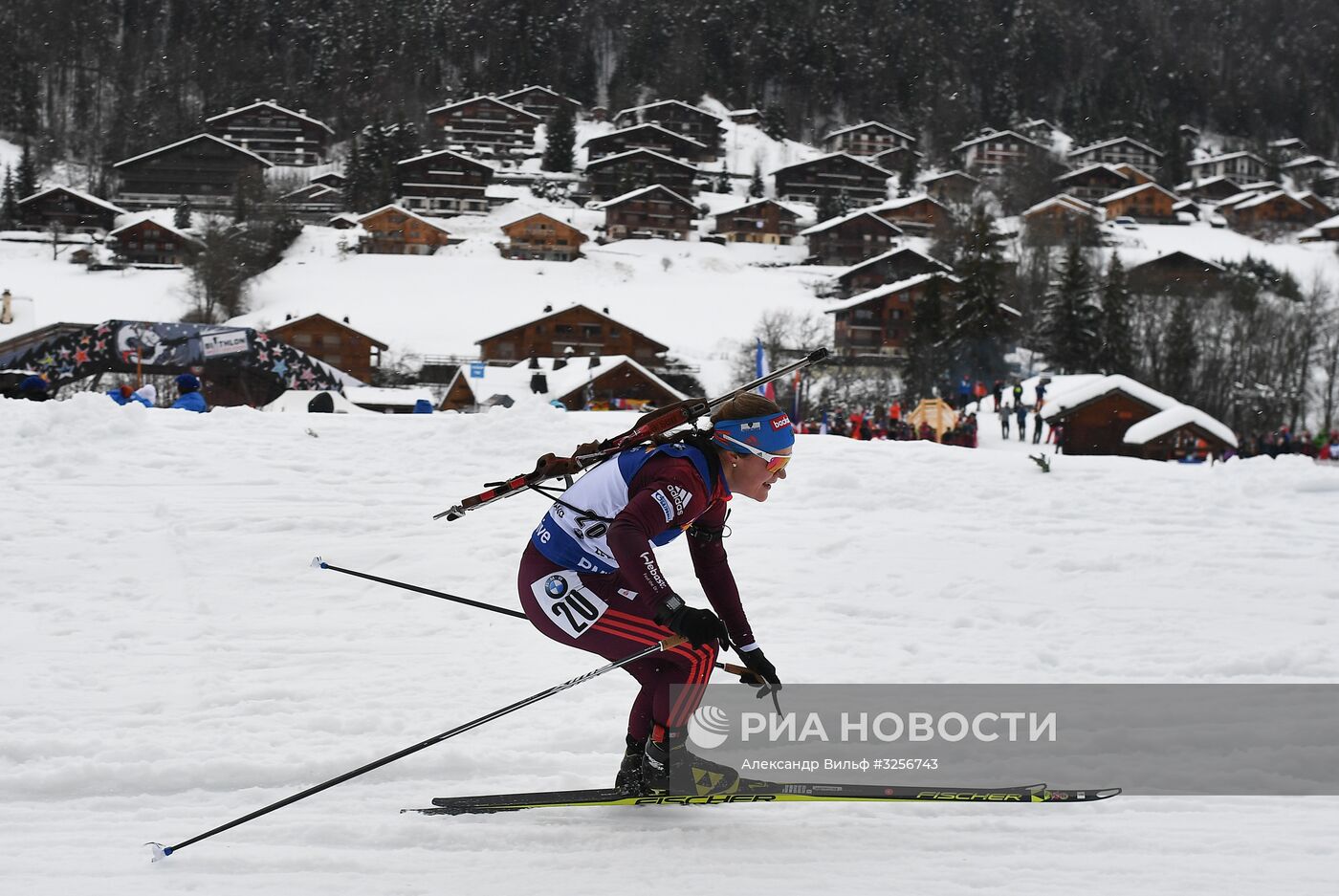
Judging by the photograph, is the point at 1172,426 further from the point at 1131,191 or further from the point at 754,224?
the point at 1131,191

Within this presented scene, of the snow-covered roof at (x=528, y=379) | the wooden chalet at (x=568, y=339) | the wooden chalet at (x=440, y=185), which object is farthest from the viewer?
the wooden chalet at (x=440, y=185)

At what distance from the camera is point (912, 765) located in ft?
14.3

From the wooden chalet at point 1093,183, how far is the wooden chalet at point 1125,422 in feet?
210

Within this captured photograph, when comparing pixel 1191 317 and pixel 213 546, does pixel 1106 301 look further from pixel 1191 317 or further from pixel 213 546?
pixel 213 546

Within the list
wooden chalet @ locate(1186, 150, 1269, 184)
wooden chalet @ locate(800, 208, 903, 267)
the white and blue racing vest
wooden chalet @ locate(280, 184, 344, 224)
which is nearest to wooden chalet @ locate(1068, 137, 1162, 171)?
wooden chalet @ locate(1186, 150, 1269, 184)

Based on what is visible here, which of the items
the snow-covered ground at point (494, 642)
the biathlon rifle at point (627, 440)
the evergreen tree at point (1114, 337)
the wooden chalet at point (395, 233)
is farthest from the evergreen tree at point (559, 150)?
the biathlon rifle at point (627, 440)

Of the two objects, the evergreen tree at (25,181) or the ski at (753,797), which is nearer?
the ski at (753,797)

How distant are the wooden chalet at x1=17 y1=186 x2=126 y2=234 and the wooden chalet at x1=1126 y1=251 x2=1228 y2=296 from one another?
61.5m

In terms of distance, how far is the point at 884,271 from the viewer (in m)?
61.4

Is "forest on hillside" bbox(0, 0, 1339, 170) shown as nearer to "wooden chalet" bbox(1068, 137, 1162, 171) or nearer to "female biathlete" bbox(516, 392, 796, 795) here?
"wooden chalet" bbox(1068, 137, 1162, 171)

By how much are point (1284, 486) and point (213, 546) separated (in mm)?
9435

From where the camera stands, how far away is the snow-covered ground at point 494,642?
3352 mm

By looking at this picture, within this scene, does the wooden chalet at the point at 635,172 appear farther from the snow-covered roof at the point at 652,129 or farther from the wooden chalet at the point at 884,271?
the wooden chalet at the point at 884,271

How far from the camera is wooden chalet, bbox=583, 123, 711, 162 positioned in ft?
282
